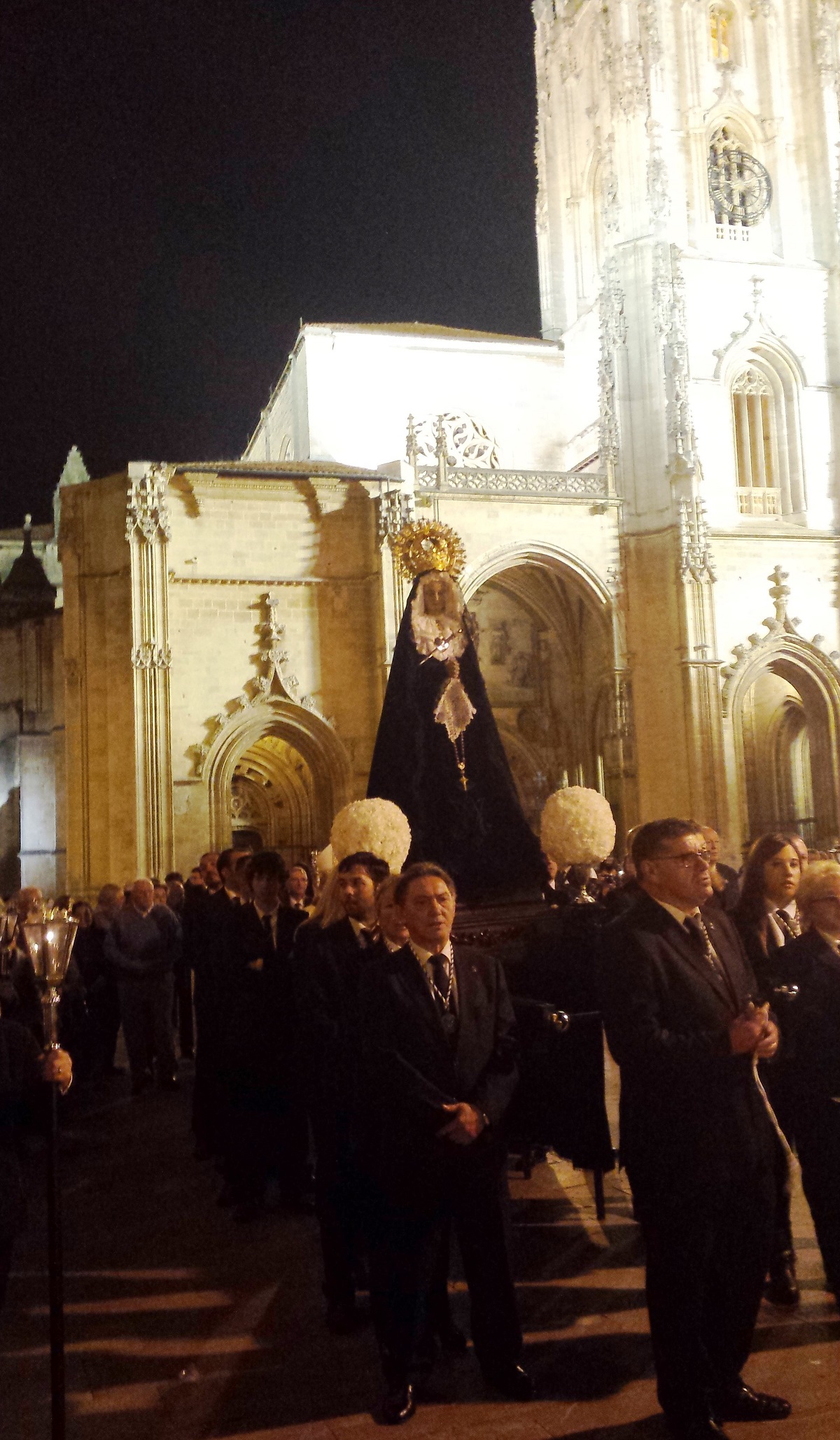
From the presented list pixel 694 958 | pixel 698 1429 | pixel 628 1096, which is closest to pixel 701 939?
pixel 694 958

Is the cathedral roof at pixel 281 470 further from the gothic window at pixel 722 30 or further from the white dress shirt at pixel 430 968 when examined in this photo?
the white dress shirt at pixel 430 968

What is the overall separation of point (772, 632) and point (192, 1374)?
22.0m

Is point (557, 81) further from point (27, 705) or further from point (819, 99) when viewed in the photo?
point (27, 705)

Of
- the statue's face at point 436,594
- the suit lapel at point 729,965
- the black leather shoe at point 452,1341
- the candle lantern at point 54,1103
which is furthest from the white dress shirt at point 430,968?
the statue's face at point 436,594

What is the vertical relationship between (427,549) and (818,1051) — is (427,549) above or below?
above

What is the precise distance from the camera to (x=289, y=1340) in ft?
15.2

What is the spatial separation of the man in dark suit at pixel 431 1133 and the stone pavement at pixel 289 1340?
24cm

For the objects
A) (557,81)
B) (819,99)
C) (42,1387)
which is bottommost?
(42,1387)

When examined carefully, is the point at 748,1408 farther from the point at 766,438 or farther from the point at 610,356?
the point at 766,438

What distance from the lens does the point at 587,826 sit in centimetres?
638

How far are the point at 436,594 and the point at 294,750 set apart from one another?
15.4 m

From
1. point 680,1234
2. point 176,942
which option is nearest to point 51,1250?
point 680,1234

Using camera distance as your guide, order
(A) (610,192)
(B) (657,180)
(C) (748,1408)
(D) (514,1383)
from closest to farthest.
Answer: (C) (748,1408) < (D) (514,1383) < (B) (657,180) < (A) (610,192)

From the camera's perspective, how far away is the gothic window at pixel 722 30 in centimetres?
2684
